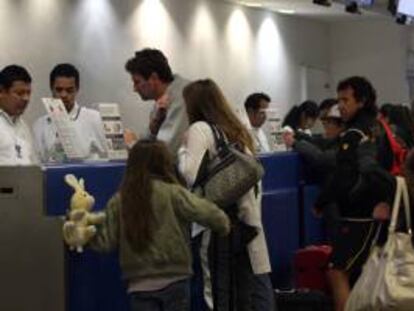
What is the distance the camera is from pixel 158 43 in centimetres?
997

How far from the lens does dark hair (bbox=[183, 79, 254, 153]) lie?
396cm

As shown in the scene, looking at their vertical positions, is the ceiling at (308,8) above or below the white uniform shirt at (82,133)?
above

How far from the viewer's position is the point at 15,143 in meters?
4.61

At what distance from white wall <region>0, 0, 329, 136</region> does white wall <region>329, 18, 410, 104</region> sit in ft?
2.05

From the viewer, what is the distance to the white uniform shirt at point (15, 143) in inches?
177

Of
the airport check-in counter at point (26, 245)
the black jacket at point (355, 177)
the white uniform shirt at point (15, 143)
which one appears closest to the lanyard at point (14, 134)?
the white uniform shirt at point (15, 143)

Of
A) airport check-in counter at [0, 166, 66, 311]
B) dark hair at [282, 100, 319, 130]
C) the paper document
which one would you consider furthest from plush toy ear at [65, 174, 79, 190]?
dark hair at [282, 100, 319, 130]

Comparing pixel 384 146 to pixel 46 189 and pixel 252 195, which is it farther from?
→ pixel 46 189

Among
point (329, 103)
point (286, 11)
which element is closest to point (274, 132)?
point (329, 103)

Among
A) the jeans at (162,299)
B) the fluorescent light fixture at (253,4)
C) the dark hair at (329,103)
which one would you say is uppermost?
the fluorescent light fixture at (253,4)

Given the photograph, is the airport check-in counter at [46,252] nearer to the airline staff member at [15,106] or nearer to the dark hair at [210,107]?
the dark hair at [210,107]

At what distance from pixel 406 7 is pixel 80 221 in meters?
5.41

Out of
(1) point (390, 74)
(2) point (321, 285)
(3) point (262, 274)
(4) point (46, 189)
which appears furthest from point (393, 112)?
(1) point (390, 74)

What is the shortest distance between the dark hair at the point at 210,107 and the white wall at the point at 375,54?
35.5 ft
